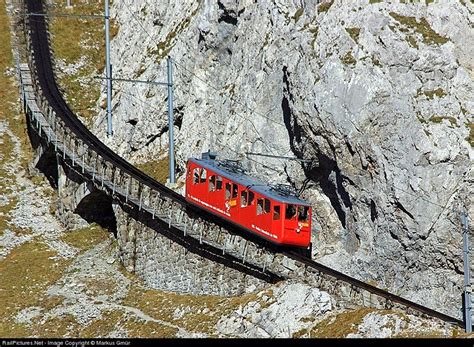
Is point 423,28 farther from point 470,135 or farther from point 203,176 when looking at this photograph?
point 203,176

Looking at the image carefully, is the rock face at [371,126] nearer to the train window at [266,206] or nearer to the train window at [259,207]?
the train window at [266,206]

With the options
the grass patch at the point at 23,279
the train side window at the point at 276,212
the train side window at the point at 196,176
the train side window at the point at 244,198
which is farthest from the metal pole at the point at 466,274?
the grass patch at the point at 23,279

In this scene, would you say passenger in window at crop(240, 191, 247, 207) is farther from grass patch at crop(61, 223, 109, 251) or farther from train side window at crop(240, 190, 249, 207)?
grass patch at crop(61, 223, 109, 251)

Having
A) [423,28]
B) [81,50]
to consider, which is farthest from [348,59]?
[81,50]

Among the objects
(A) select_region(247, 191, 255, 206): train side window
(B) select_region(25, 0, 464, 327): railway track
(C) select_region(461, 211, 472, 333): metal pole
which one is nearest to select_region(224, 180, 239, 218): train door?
(A) select_region(247, 191, 255, 206): train side window

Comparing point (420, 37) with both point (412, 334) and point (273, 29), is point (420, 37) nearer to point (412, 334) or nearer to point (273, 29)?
point (273, 29)

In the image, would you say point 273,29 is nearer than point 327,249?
No
